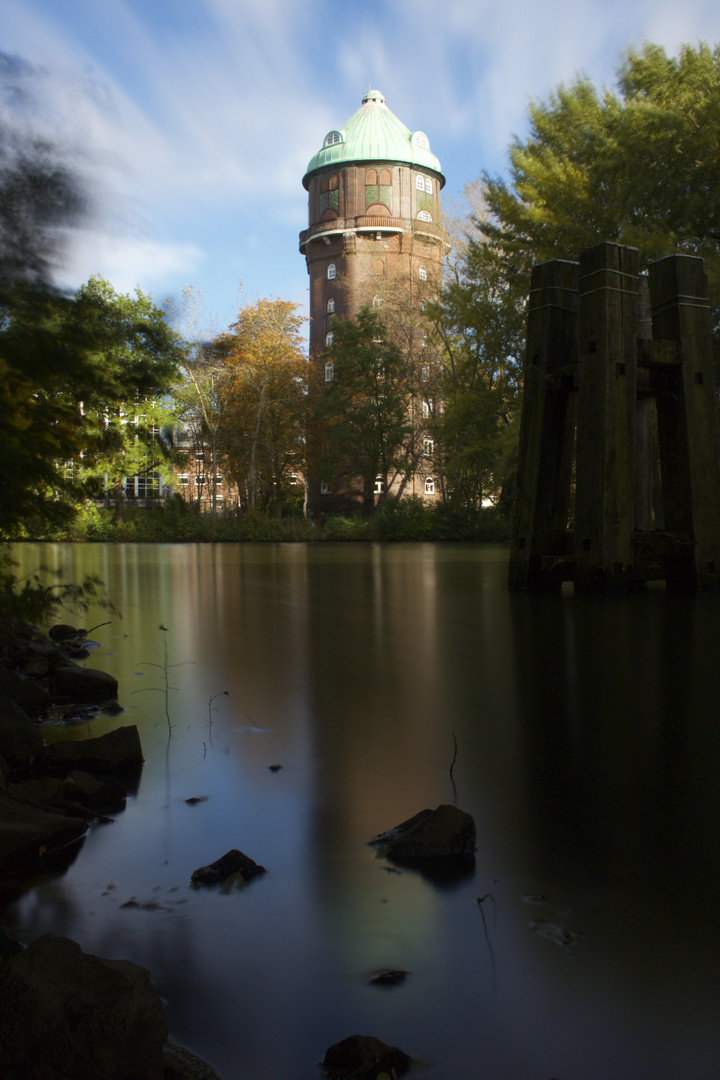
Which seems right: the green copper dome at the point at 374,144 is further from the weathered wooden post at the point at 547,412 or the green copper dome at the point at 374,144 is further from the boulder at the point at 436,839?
the boulder at the point at 436,839

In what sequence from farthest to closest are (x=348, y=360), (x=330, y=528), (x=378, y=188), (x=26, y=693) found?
1. (x=378, y=188)
2. (x=348, y=360)
3. (x=330, y=528)
4. (x=26, y=693)

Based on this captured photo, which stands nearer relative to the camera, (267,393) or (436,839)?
(436,839)

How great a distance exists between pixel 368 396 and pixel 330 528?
8.92 meters

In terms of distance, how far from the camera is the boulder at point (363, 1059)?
96cm

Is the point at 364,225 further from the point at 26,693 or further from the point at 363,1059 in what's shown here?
the point at 363,1059

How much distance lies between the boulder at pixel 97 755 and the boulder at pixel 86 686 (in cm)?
95

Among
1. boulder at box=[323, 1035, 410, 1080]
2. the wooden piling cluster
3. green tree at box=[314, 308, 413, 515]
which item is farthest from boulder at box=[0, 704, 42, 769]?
green tree at box=[314, 308, 413, 515]

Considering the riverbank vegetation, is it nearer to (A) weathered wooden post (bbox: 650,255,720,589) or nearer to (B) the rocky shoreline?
(B) the rocky shoreline

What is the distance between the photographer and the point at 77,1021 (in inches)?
37.9

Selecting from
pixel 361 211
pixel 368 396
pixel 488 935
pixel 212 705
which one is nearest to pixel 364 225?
pixel 361 211

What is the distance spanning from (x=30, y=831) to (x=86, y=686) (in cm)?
165

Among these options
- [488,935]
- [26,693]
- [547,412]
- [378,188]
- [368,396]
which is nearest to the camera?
[488,935]

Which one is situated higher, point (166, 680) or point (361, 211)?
point (361, 211)

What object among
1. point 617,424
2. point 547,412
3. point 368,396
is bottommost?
point 617,424
